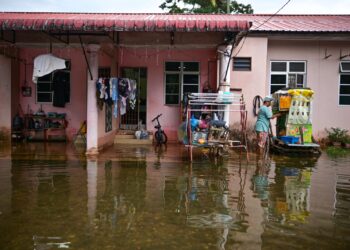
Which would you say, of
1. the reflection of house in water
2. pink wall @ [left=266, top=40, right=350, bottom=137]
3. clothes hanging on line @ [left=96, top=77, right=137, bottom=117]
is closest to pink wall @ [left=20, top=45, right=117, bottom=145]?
clothes hanging on line @ [left=96, top=77, right=137, bottom=117]

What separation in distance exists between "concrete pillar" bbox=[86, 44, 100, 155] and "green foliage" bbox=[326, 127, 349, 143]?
321 inches

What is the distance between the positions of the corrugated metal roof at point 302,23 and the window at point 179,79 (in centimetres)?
267

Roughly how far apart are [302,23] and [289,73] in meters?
2.12

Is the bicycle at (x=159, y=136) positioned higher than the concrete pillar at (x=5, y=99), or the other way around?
the concrete pillar at (x=5, y=99)

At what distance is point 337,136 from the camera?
12.9 m

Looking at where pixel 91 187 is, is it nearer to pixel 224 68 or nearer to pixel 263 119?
pixel 263 119

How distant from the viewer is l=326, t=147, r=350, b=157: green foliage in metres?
11.2

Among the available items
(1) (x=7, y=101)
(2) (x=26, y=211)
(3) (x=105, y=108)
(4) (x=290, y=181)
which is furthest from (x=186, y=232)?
(1) (x=7, y=101)

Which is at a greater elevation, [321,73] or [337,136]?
[321,73]

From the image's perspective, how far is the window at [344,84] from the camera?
13.1 m

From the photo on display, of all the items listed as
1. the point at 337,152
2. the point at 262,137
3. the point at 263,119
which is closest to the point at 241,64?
the point at 263,119

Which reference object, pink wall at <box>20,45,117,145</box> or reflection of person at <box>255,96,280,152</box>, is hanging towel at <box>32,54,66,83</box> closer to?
pink wall at <box>20,45,117,145</box>

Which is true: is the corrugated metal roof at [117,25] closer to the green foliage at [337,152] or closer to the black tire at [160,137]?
the black tire at [160,137]

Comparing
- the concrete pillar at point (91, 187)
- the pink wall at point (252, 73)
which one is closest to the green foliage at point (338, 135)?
the pink wall at point (252, 73)
